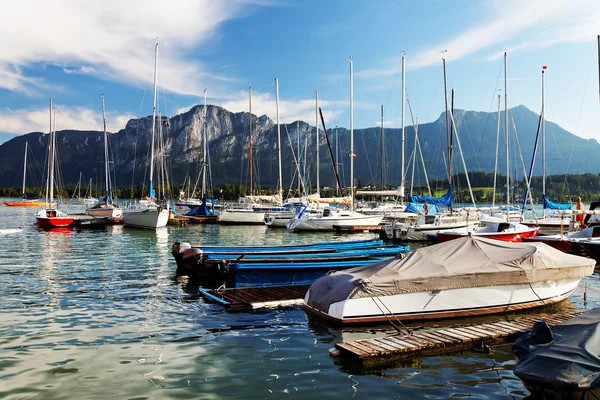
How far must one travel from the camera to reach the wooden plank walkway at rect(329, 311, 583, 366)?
10297 mm

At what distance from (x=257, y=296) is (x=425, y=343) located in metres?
7.05

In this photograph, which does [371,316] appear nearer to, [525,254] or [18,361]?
[525,254]

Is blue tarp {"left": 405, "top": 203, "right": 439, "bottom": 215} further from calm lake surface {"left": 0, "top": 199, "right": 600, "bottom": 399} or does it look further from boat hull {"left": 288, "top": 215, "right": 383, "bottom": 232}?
calm lake surface {"left": 0, "top": 199, "right": 600, "bottom": 399}

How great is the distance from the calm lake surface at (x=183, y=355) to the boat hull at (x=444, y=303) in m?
0.47

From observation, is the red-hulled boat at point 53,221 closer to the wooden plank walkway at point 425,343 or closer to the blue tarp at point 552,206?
the wooden plank walkway at point 425,343

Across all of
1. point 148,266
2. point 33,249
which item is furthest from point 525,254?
point 33,249

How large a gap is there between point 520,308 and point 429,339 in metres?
5.32

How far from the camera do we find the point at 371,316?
12.9m

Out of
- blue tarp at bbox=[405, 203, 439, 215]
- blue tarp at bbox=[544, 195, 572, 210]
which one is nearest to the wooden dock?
blue tarp at bbox=[405, 203, 439, 215]

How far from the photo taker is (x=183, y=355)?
34.8ft

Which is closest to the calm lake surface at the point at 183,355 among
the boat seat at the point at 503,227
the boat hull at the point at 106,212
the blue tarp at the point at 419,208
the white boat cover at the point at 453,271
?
the white boat cover at the point at 453,271

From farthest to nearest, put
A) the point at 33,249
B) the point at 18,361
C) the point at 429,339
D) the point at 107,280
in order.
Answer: the point at 33,249
the point at 107,280
the point at 429,339
the point at 18,361

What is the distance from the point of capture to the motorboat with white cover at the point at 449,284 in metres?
12.8

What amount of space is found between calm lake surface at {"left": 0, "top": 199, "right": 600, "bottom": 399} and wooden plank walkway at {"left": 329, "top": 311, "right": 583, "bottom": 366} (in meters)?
0.33
